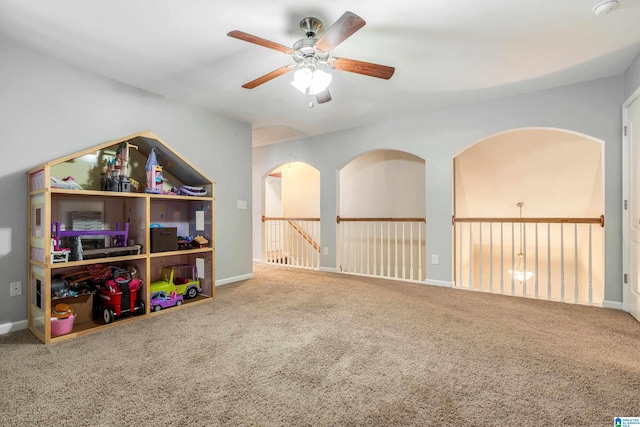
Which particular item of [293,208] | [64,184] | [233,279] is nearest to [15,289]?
[64,184]

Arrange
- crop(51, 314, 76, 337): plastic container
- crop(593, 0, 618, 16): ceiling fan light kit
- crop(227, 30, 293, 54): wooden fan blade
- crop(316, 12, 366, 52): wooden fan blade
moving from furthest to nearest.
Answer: crop(51, 314, 76, 337): plastic container, crop(593, 0, 618, 16): ceiling fan light kit, crop(227, 30, 293, 54): wooden fan blade, crop(316, 12, 366, 52): wooden fan blade

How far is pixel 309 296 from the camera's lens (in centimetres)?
342

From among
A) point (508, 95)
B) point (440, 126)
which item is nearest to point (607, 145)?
point (508, 95)

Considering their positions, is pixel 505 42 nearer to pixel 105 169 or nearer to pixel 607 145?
pixel 607 145

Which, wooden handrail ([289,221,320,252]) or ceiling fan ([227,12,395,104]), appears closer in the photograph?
ceiling fan ([227,12,395,104])

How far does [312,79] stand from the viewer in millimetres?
2146

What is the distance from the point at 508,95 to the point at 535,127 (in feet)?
1.55

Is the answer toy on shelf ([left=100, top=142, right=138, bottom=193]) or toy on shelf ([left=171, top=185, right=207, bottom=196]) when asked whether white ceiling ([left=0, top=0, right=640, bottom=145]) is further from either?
toy on shelf ([left=171, top=185, right=207, bottom=196])

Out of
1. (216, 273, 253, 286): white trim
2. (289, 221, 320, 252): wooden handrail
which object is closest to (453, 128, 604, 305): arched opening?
(289, 221, 320, 252): wooden handrail

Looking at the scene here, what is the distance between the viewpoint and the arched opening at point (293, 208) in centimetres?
606

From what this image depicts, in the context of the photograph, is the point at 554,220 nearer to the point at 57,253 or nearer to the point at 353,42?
the point at 353,42

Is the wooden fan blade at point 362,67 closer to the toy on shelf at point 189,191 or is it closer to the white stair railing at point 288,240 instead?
the toy on shelf at point 189,191

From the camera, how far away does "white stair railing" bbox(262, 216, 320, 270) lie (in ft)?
19.1

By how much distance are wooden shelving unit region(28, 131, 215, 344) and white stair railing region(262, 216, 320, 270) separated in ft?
7.67
